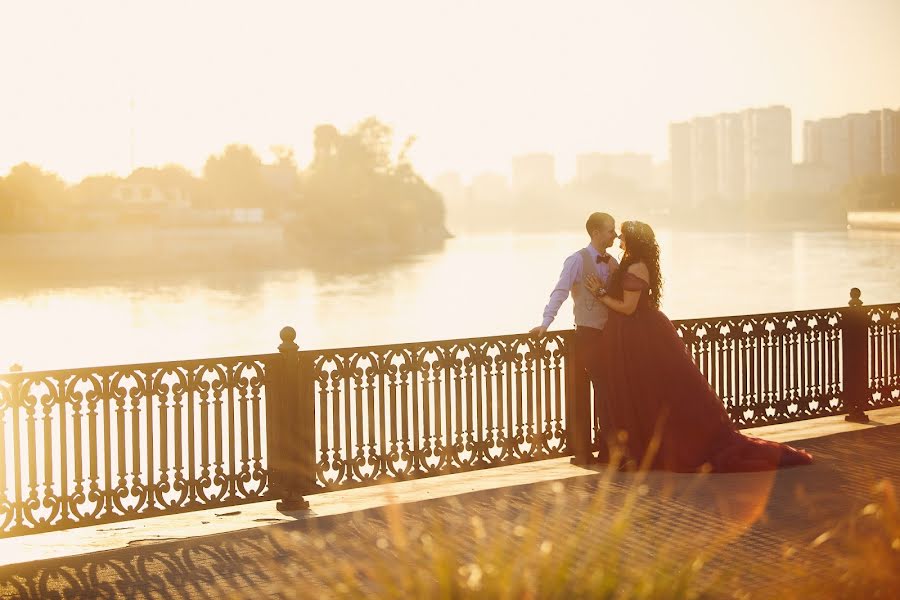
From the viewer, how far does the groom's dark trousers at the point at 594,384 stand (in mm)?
9023

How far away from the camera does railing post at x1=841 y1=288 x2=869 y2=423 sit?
11.0 m

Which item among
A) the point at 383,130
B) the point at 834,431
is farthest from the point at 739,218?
the point at 834,431

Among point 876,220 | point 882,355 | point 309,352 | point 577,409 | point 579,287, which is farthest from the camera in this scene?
point 876,220

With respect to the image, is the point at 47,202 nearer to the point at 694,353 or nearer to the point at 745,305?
the point at 745,305

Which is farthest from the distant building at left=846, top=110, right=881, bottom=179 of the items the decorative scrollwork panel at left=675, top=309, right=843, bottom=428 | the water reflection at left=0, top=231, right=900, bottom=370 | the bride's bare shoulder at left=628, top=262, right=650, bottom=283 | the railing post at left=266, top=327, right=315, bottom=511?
the railing post at left=266, top=327, right=315, bottom=511

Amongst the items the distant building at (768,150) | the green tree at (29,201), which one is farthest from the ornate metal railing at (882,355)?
the distant building at (768,150)

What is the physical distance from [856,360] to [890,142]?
13917 centimetres

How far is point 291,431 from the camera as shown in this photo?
26.3 ft

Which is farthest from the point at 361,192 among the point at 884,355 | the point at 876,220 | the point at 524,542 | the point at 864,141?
the point at 524,542

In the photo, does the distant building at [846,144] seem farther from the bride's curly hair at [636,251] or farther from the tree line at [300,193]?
the bride's curly hair at [636,251]

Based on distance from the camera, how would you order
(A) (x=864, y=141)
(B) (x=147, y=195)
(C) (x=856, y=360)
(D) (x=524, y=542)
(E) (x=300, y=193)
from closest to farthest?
1. (D) (x=524, y=542)
2. (C) (x=856, y=360)
3. (B) (x=147, y=195)
4. (E) (x=300, y=193)
5. (A) (x=864, y=141)

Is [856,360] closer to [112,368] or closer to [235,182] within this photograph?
[112,368]

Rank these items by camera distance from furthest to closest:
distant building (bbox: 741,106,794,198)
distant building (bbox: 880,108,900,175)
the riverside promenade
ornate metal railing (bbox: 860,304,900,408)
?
1. distant building (bbox: 741,106,794,198)
2. distant building (bbox: 880,108,900,175)
3. ornate metal railing (bbox: 860,304,900,408)
4. the riverside promenade

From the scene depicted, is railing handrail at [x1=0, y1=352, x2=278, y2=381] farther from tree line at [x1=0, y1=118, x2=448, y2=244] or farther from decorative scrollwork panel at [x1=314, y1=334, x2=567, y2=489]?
tree line at [x1=0, y1=118, x2=448, y2=244]
